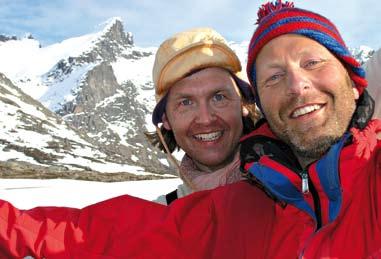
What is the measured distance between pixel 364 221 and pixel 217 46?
2278mm

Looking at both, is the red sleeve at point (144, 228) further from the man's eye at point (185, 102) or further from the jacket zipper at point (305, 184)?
the man's eye at point (185, 102)

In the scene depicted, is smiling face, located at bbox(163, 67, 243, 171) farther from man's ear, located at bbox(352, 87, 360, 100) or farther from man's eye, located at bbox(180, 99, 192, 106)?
man's ear, located at bbox(352, 87, 360, 100)

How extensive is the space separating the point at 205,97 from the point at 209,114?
16cm

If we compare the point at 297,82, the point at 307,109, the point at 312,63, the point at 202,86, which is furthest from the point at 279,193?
the point at 202,86

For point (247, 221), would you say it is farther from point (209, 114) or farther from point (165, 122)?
point (165, 122)

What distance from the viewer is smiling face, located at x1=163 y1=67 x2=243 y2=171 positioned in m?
4.13

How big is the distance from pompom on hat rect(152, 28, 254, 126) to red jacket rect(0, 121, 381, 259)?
49.7 inches

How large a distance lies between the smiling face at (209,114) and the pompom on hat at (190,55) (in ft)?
0.28

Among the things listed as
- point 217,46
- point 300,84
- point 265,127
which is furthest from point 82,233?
point 217,46

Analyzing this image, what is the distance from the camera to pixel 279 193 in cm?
257

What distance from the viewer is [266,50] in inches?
120

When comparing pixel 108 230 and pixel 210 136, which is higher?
pixel 210 136

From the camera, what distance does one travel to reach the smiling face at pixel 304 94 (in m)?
2.69

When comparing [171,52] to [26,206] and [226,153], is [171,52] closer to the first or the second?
[226,153]
